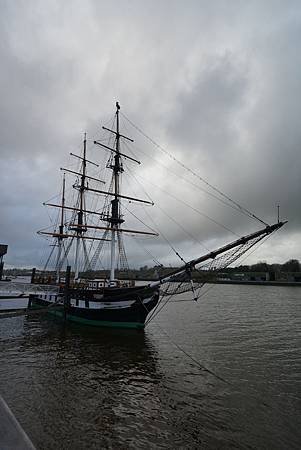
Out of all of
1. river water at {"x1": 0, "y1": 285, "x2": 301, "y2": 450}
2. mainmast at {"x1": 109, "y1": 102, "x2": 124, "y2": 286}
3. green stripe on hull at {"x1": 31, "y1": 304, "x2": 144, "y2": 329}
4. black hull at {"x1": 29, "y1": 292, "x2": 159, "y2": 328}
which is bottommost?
river water at {"x1": 0, "y1": 285, "x2": 301, "y2": 450}

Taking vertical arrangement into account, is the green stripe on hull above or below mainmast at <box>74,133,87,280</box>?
below

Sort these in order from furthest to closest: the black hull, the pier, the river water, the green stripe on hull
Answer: the green stripe on hull
the black hull
the river water
the pier

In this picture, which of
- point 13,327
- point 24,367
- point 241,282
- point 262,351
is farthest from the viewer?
point 241,282

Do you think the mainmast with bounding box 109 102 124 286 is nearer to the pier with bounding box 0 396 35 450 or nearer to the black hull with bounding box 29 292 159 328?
the black hull with bounding box 29 292 159 328

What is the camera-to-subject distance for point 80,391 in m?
10.7

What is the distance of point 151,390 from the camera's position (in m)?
11.2

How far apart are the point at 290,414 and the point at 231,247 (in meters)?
Result: 11.1

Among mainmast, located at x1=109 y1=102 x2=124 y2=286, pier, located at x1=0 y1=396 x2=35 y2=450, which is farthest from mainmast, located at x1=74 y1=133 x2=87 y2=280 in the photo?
pier, located at x1=0 y1=396 x2=35 y2=450

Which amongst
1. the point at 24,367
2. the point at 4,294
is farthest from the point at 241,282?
the point at 24,367

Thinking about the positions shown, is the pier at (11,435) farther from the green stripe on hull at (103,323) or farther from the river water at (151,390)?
the green stripe on hull at (103,323)

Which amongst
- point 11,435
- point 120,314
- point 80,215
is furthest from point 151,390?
point 80,215

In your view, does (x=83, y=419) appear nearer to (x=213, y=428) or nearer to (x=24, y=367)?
(x=213, y=428)

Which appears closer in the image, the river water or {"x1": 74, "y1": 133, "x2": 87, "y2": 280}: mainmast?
the river water

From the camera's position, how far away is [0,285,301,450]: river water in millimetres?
7973
